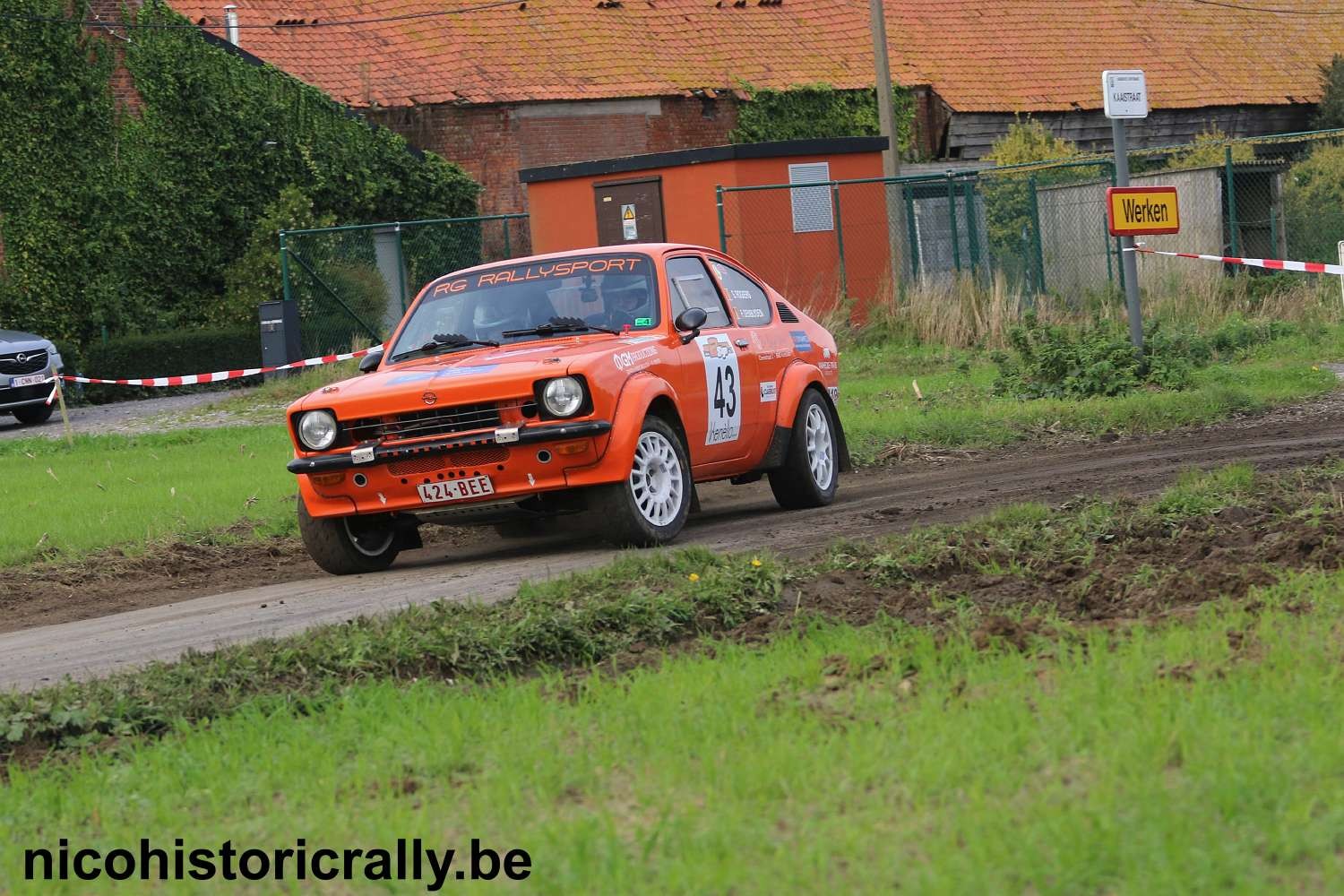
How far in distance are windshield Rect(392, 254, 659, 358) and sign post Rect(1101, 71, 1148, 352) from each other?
6172 millimetres

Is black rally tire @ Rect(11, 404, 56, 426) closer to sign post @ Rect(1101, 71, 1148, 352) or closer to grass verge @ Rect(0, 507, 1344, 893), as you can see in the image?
sign post @ Rect(1101, 71, 1148, 352)

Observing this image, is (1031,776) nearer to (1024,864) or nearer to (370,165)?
(1024,864)

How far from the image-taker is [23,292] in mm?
28906

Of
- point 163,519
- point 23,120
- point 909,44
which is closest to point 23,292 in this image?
point 23,120

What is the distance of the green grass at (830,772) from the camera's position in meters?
3.93

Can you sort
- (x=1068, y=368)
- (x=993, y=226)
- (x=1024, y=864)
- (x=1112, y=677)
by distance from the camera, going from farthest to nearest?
(x=993, y=226) < (x=1068, y=368) < (x=1112, y=677) < (x=1024, y=864)

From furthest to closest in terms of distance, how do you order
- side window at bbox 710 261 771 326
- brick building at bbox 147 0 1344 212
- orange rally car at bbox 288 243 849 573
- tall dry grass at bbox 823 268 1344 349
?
brick building at bbox 147 0 1344 212 < tall dry grass at bbox 823 268 1344 349 < side window at bbox 710 261 771 326 < orange rally car at bbox 288 243 849 573

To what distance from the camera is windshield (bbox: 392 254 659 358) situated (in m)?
10.3

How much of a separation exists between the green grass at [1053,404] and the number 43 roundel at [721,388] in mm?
3489

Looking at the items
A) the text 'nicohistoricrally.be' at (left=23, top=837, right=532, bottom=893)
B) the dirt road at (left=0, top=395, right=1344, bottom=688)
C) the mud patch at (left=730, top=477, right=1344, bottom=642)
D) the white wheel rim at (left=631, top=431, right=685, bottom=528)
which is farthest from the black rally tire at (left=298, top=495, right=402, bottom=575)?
the text 'nicohistoricrally.be' at (left=23, top=837, right=532, bottom=893)

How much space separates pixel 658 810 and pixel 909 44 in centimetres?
3870

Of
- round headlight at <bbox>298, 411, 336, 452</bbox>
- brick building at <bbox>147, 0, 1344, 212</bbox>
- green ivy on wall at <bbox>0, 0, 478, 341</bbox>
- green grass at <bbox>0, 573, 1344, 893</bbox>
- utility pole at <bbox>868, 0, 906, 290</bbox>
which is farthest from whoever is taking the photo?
brick building at <bbox>147, 0, 1344, 212</bbox>

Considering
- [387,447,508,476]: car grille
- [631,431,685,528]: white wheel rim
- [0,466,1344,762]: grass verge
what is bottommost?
[0,466,1344,762]: grass verge

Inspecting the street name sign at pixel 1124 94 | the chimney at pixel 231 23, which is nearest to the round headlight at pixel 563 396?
the street name sign at pixel 1124 94
